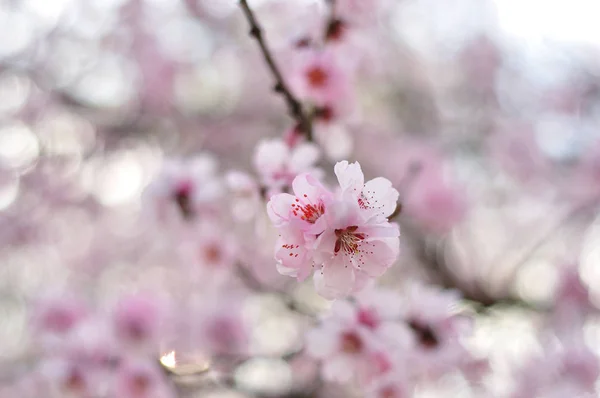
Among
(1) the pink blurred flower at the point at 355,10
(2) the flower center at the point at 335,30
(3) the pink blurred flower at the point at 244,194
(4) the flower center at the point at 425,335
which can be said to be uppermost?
(1) the pink blurred flower at the point at 355,10

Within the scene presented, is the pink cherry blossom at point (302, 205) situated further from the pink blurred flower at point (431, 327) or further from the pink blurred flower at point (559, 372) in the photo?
the pink blurred flower at point (559, 372)

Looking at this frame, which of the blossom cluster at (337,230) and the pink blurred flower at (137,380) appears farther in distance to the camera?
the pink blurred flower at (137,380)

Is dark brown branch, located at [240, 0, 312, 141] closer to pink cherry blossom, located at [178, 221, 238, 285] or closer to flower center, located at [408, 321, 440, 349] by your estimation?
flower center, located at [408, 321, 440, 349]

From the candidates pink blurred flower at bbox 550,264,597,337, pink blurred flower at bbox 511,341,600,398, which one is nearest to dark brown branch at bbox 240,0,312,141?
pink blurred flower at bbox 511,341,600,398

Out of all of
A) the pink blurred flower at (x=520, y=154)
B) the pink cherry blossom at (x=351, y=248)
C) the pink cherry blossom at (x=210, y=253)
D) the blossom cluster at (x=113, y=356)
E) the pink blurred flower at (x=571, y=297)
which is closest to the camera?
the pink cherry blossom at (x=351, y=248)

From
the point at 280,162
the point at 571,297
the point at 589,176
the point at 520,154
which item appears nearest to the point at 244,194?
the point at 280,162

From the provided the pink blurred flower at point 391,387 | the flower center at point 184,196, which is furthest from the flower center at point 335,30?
the pink blurred flower at point 391,387

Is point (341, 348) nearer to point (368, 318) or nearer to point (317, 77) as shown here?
point (368, 318)

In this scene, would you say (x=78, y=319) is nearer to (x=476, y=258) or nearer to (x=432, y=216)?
(x=432, y=216)
